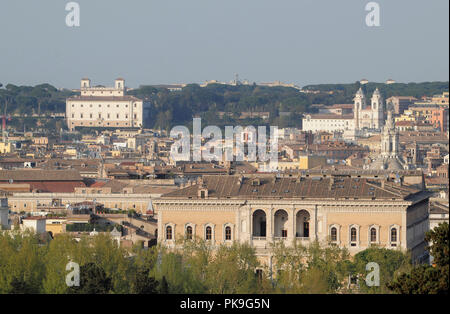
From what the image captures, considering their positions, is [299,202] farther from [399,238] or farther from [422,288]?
[422,288]

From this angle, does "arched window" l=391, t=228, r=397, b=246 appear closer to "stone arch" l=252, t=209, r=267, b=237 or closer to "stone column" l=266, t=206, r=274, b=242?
"stone column" l=266, t=206, r=274, b=242

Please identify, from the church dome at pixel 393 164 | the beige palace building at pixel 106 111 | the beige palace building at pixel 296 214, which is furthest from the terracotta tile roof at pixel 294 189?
the beige palace building at pixel 106 111

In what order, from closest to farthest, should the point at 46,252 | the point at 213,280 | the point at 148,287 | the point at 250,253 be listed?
the point at 148,287, the point at 213,280, the point at 46,252, the point at 250,253

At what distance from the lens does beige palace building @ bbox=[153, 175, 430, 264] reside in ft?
108

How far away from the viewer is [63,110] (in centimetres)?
13712

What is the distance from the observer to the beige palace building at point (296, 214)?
108 feet

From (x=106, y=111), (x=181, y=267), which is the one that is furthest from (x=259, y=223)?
(x=106, y=111)

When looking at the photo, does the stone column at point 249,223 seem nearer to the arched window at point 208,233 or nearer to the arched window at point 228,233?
the arched window at point 228,233

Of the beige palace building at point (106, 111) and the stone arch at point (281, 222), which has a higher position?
the stone arch at point (281, 222)

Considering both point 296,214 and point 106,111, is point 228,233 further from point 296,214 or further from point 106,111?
point 106,111

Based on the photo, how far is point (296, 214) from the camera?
33.9m

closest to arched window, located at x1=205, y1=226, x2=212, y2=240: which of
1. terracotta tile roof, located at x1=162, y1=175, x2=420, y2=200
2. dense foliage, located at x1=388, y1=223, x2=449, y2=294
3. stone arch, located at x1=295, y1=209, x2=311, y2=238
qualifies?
terracotta tile roof, located at x1=162, y1=175, x2=420, y2=200
